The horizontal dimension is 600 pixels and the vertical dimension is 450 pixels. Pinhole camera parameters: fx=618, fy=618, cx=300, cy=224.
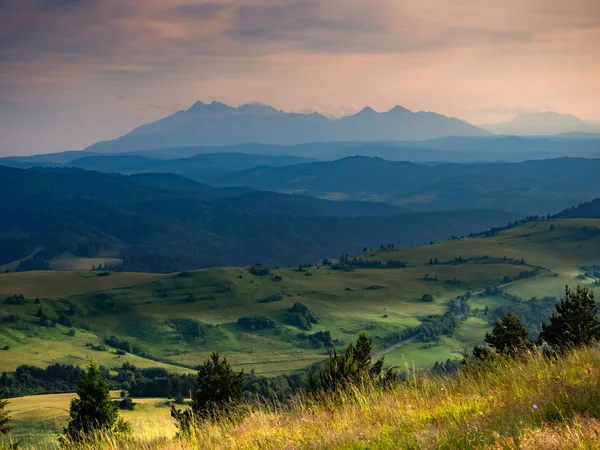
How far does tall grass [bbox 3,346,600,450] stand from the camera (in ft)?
34.9

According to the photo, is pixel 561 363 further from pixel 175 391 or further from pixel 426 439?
pixel 175 391

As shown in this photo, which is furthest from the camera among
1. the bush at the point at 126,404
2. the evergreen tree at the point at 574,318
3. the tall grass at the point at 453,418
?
the bush at the point at 126,404

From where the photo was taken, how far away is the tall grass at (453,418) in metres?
10.6

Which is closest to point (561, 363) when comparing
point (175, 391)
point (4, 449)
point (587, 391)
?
point (587, 391)

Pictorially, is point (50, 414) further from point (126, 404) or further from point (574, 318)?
point (574, 318)

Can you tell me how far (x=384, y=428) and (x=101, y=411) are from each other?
3815 centimetres

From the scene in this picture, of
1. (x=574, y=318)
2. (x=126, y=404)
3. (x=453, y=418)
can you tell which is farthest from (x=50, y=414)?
(x=453, y=418)

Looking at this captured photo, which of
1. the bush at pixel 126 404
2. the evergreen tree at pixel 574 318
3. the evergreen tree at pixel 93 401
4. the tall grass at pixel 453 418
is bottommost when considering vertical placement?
the bush at pixel 126 404

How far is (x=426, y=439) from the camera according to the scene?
11031 millimetres

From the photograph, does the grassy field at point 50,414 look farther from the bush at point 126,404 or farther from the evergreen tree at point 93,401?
the evergreen tree at point 93,401

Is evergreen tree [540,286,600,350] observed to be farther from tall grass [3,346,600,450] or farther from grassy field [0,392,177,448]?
grassy field [0,392,177,448]

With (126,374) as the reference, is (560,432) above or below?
above

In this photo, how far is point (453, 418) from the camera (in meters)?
12.0

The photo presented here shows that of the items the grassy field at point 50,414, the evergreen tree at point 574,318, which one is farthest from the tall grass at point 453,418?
the grassy field at point 50,414
